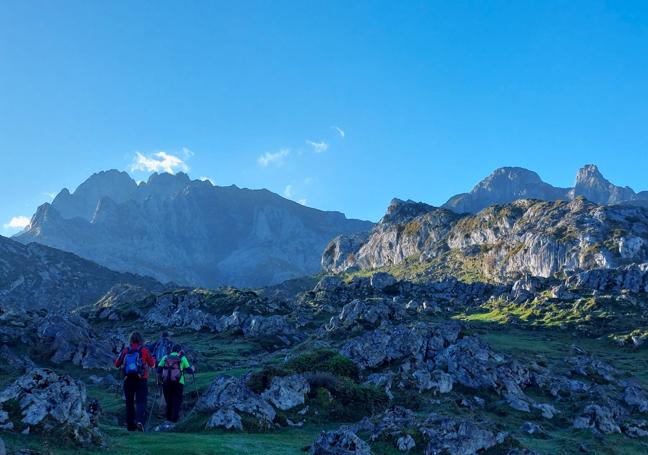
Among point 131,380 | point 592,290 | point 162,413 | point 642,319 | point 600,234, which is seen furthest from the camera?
point 600,234

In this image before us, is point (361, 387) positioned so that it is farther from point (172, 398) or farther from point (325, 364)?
point (172, 398)

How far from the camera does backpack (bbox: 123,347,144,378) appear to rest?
70.9 ft

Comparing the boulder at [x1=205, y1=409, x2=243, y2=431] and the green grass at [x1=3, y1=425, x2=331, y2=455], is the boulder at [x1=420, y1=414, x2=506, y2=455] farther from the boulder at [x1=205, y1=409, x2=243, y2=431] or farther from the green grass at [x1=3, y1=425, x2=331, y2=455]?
the boulder at [x1=205, y1=409, x2=243, y2=431]

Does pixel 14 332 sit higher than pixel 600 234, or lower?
lower

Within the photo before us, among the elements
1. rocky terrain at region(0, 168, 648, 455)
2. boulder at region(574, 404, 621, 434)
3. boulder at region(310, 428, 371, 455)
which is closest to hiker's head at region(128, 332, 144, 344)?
rocky terrain at region(0, 168, 648, 455)

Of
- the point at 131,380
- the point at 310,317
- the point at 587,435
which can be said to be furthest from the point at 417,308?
the point at 131,380

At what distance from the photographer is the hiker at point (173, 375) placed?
25.0m

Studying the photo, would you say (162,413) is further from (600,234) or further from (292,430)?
(600,234)

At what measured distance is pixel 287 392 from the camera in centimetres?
2817

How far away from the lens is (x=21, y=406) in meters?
17.7

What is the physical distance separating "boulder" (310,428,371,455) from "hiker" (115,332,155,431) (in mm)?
7377

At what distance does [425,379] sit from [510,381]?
7.93 metres

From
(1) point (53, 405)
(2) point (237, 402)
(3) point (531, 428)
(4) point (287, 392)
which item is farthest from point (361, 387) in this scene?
(1) point (53, 405)

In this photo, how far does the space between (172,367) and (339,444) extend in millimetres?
9808
